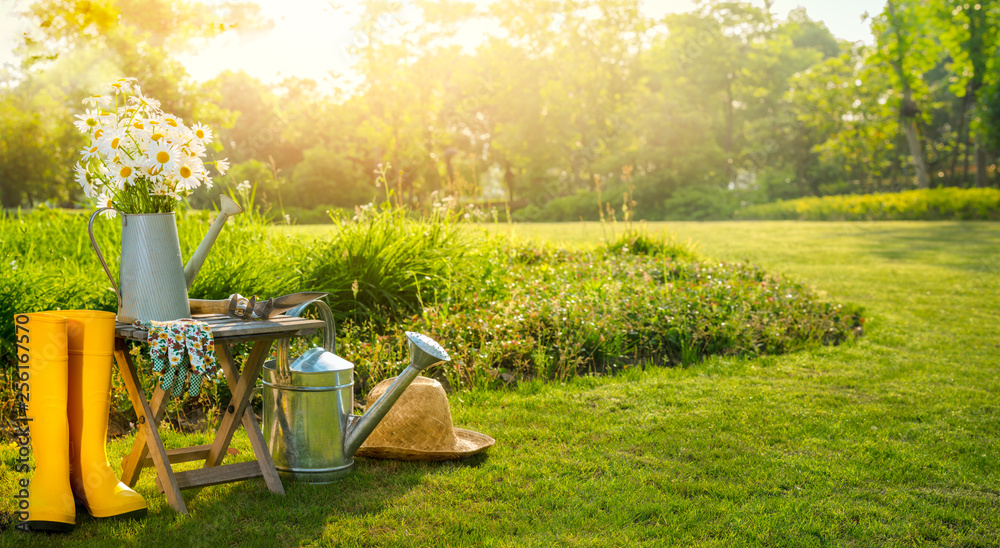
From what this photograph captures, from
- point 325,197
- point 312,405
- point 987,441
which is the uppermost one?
point 325,197

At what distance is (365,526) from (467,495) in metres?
0.47

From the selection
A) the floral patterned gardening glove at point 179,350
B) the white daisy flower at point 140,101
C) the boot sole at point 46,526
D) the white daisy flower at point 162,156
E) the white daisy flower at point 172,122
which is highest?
the white daisy flower at point 140,101

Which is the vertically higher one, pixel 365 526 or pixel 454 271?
pixel 454 271

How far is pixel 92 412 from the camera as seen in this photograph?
8.14 feet

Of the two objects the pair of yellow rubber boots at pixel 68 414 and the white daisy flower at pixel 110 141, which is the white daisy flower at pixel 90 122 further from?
the pair of yellow rubber boots at pixel 68 414

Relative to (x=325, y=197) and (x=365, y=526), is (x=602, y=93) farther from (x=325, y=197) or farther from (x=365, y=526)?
(x=365, y=526)

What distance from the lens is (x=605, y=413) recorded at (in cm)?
401

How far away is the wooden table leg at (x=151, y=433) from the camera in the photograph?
2.61 meters

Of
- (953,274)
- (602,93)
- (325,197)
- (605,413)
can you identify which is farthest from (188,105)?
(602,93)

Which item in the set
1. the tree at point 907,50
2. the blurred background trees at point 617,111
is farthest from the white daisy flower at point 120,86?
the tree at point 907,50

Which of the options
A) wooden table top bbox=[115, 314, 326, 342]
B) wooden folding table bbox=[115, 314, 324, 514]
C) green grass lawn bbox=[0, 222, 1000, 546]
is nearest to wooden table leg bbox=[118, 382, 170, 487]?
wooden folding table bbox=[115, 314, 324, 514]

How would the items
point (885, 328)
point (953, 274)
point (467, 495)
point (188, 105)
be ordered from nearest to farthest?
point (467, 495), point (885, 328), point (953, 274), point (188, 105)

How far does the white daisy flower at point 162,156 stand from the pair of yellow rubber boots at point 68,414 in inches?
22.1

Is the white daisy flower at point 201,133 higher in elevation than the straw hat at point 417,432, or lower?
higher
